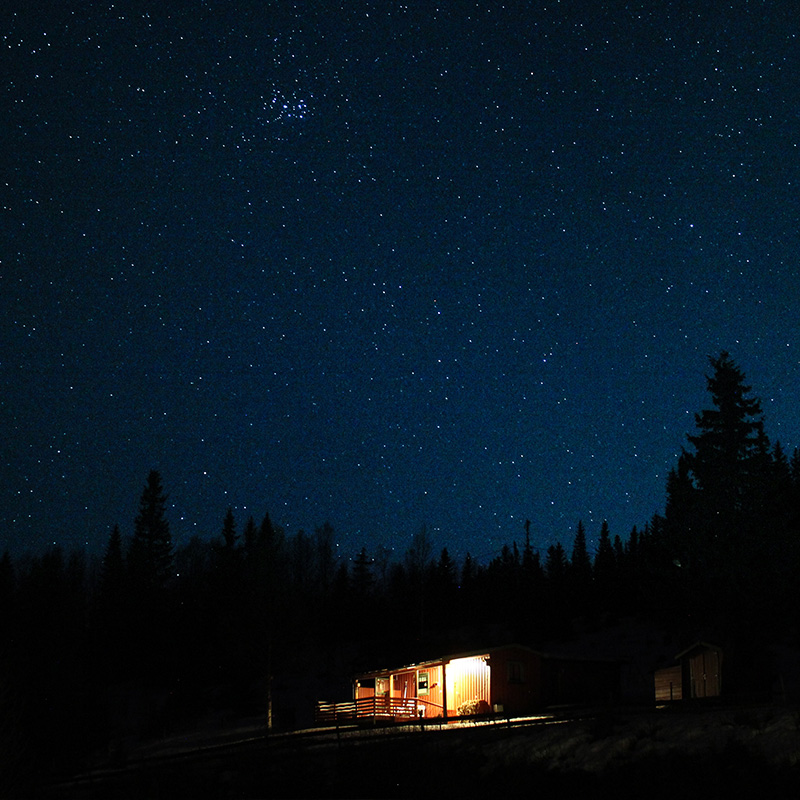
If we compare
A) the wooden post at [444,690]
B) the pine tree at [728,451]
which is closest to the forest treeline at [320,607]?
the pine tree at [728,451]

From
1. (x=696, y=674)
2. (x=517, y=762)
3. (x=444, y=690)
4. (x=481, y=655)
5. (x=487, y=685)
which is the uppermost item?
(x=481, y=655)

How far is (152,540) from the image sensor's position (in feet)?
331

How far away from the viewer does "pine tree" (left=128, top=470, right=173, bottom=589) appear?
316 feet

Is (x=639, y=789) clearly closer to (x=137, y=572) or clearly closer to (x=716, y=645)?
(x=716, y=645)

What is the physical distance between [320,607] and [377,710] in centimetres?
4479

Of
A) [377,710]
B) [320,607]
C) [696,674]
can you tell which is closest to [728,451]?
[696,674]

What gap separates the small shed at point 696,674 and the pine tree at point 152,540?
61.6 metres

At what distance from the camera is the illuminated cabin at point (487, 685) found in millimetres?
45375

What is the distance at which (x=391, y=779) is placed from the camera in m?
29.5

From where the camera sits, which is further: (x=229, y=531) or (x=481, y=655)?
(x=229, y=531)

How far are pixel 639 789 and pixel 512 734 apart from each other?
30.3ft

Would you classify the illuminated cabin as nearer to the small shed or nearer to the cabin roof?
the cabin roof

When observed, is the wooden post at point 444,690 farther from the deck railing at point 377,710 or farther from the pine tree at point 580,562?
the pine tree at point 580,562

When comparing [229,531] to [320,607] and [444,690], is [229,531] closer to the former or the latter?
[320,607]
